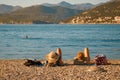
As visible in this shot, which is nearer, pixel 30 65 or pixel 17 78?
pixel 17 78

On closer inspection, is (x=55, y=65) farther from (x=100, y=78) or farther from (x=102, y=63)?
(x=100, y=78)

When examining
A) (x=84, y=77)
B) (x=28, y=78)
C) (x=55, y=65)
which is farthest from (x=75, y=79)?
(x=55, y=65)

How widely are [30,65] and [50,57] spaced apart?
1550mm

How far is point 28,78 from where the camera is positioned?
19641 mm

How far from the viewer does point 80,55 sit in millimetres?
27469

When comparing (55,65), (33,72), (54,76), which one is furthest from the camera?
(55,65)

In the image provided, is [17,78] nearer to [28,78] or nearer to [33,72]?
[28,78]

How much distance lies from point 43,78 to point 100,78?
9.78 feet

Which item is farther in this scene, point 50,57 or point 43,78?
point 50,57

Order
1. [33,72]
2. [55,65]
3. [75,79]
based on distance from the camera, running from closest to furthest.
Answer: [75,79]
[33,72]
[55,65]

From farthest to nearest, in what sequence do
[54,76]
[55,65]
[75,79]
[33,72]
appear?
[55,65] → [33,72] → [54,76] → [75,79]

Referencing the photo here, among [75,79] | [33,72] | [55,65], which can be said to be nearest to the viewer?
[75,79]

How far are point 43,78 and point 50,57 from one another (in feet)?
21.3

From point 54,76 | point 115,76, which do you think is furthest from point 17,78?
point 115,76
